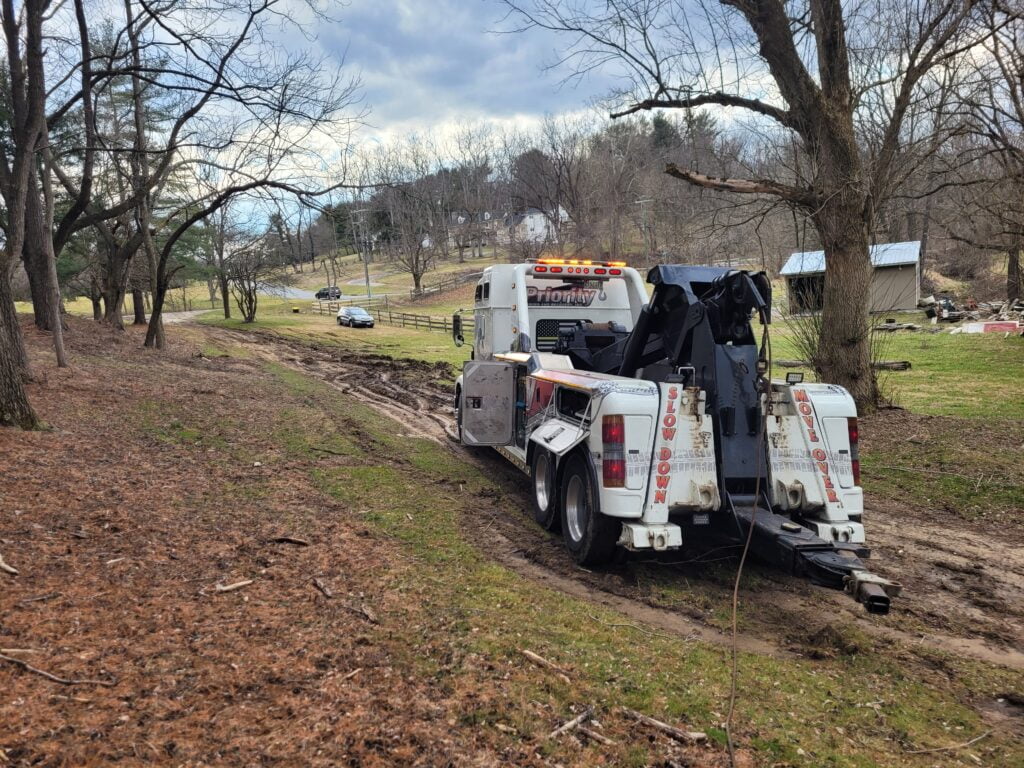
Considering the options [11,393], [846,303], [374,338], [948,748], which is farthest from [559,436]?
[374,338]

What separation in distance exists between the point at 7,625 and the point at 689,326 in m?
5.21

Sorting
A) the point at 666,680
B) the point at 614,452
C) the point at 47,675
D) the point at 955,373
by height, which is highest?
the point at 614,452

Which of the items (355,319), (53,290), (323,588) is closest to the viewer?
(323,588)

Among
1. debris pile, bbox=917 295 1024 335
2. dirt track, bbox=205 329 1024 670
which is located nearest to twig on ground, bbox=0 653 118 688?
dirt track, bbox=205 329 1024 670

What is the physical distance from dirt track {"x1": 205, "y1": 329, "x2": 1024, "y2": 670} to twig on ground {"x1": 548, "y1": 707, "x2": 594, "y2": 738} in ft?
5.24

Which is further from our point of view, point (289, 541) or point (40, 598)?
point (289, 541)

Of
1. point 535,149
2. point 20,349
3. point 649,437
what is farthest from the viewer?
point 535,149

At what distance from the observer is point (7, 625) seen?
11.7ft

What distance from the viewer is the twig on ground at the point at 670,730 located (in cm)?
328

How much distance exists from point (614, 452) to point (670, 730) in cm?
231

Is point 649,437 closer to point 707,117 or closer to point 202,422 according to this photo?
point 202,422

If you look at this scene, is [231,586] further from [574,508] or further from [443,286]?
[443,286]

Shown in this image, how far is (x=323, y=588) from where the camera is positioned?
4.71 m

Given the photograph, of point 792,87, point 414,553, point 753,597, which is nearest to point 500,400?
point 414,553
